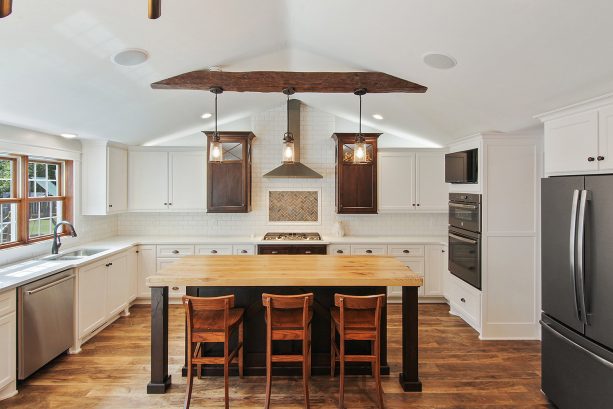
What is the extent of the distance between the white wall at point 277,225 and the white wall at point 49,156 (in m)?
0.61

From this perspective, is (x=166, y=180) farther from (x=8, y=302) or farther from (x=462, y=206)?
(x=462, y=206)

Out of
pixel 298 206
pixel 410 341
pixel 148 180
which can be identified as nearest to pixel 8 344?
pixel 148 180

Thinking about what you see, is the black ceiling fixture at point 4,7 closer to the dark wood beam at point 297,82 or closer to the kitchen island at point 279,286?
the kitchen island at point 279,286

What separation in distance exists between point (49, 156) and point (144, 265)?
1.81 metres

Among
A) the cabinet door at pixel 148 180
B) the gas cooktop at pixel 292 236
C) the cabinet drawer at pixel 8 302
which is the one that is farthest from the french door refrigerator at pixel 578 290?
the cabinet door at pixel 148 180

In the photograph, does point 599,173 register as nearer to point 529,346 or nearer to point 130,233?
point 529,346

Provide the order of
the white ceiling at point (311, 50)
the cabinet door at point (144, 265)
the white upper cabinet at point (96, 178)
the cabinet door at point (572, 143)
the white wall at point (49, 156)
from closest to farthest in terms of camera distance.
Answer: the white ceiling at point (311, 50) < the cabinet door at point (572, 143) < the white wall at point (49, 156) < the white upper cabinet at point (96, 178) < the cabinet door at point (144, 265)

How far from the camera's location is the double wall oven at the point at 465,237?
3.85m

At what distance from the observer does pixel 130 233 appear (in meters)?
5.45

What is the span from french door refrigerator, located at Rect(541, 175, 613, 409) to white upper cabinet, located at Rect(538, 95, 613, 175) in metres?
0.16

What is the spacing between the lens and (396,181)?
17.1ft

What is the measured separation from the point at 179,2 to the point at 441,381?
11.8ft

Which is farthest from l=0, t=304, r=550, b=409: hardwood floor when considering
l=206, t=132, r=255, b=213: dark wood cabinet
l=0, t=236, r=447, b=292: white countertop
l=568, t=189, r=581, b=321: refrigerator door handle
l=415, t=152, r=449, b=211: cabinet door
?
l=415, t=152, r=449, b=211: cabinet door

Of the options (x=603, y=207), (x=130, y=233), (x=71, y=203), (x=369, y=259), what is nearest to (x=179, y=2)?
(x=369, y=259)
